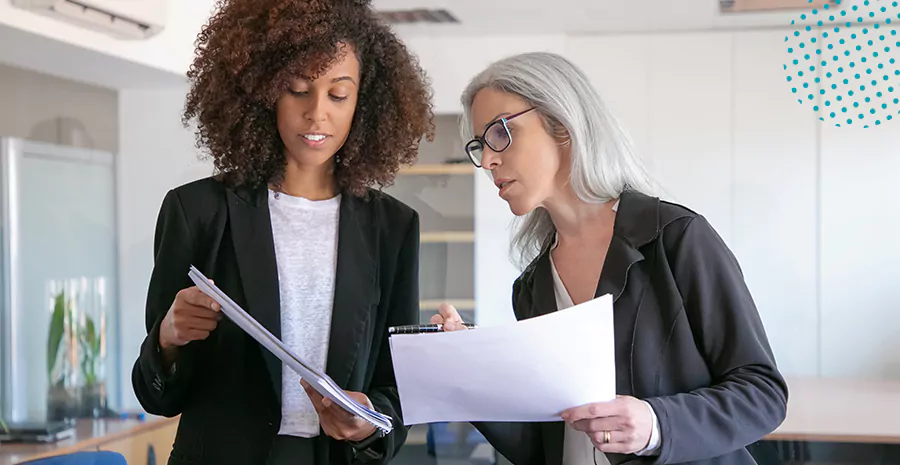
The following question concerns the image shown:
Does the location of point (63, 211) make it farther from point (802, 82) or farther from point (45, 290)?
point (802, 82)

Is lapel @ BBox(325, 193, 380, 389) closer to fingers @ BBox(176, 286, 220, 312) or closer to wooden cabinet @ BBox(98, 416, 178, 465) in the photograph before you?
fingers @ BBox(176, 286, 220, 312)

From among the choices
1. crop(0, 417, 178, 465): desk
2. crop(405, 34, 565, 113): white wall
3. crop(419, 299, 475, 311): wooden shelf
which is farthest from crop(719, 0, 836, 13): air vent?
crop(0, 417, 178, 465): desk

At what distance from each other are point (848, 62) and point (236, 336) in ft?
5.62

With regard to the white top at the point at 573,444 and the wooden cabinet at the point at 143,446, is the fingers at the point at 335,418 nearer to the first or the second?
the white top at the point at 573,444

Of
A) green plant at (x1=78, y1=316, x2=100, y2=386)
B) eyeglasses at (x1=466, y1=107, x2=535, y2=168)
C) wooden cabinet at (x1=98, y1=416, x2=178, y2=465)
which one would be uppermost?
eyeglasses at (x1=466, y1=107, x2=535, y2=168)

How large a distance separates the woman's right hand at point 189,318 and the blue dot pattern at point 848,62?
1.69 m

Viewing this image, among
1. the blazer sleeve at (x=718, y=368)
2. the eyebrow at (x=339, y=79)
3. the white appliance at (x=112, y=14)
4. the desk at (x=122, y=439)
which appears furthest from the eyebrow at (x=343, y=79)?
the desk at (x=122, y=439)

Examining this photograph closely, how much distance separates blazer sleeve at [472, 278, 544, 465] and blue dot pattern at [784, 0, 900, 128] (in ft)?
4.14

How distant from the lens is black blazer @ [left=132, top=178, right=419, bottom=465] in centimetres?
146

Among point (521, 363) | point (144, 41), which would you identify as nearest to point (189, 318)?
point (521, 363)

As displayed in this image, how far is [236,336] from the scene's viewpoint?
1.51 metres

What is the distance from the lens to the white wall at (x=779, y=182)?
7.63 feet

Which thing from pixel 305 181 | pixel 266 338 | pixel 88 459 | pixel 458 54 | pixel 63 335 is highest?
pixel 458 54

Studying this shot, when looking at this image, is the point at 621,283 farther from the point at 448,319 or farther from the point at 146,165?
the point at 146,165
